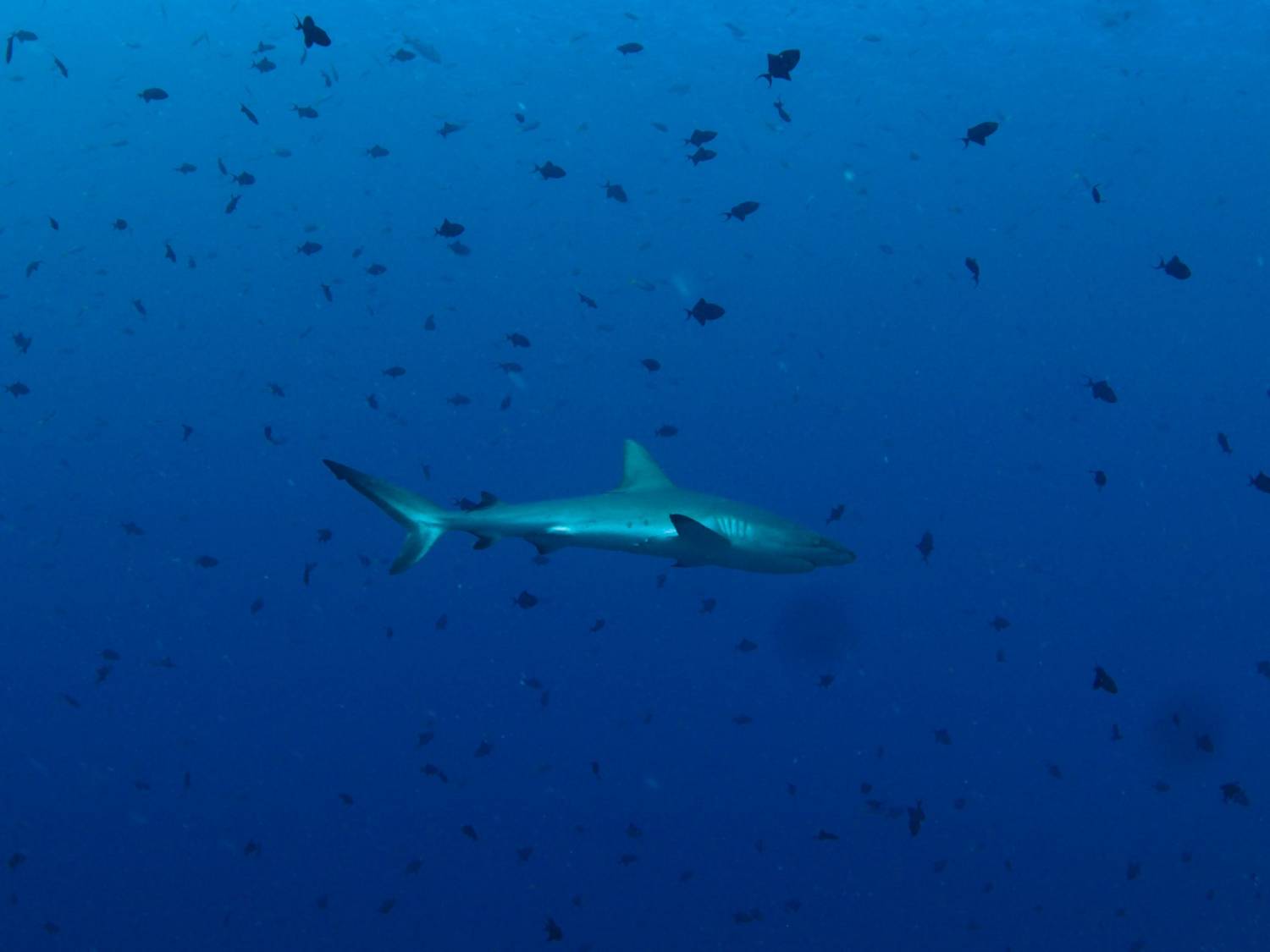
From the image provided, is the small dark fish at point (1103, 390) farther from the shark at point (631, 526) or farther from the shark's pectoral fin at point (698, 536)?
the shark's pectoral fin at point (698, 536)

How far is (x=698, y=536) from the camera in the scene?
5.96 metres

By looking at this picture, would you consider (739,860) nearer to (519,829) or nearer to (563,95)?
(519,829)

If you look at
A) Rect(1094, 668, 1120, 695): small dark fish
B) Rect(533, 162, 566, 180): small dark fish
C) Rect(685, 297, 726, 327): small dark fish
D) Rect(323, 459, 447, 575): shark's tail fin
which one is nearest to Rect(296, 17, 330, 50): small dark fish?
Rect(533, 162, 566, 180): small dark fish

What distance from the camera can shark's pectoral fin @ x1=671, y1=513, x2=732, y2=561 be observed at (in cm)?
570

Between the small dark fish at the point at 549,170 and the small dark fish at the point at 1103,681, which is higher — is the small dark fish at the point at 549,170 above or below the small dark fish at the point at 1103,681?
above

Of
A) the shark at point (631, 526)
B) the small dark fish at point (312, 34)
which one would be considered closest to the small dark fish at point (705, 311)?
the shark at point (631, 526)

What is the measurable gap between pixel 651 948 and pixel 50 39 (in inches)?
2213

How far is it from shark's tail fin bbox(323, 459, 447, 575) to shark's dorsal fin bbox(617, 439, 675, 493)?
5.81 ft

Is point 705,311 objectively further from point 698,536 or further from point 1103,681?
point 1103,681

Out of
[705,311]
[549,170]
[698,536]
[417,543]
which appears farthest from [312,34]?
[698,536]

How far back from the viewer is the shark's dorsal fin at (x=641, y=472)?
25.4ft

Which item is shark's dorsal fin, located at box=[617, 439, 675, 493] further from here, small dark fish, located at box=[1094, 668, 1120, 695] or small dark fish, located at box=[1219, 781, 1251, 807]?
small dark fish, located at box=[1219, 781, 1251, 807]

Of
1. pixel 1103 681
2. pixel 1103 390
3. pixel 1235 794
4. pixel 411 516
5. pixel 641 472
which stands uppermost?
pixel 411 516

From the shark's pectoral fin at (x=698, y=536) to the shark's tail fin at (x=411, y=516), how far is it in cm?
203
